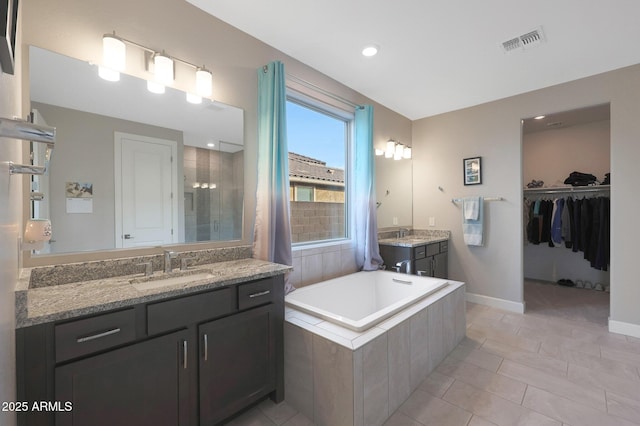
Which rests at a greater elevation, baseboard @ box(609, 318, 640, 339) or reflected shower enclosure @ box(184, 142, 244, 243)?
reflected shower enclosure @ box(184, 142, 244, 243)

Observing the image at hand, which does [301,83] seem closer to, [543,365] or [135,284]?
[135,284]

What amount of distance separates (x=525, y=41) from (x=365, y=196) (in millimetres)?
1910

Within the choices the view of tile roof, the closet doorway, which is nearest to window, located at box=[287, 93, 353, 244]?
the view of tile roof

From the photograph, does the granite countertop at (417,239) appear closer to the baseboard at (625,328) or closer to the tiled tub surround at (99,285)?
the baseboard at (625,328)

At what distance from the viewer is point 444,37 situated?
234 cm

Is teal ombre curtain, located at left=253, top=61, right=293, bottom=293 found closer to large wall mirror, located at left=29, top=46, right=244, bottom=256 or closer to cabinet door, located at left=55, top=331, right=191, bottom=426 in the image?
large wall mirror, located at left=29, top=46, right=244, bottom=256

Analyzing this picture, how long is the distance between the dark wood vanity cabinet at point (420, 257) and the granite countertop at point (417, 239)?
0.04 metres

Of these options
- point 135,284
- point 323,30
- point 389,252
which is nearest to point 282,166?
point 323,30

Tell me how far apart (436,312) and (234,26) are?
273 centimetres

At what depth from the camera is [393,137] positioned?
399cm

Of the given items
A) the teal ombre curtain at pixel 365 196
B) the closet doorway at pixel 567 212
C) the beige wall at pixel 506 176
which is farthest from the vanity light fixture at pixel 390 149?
the closet doorway at pixel 567 212

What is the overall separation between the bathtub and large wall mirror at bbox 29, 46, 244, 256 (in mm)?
888

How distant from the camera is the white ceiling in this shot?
2008mm

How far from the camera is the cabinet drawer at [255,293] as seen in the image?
5.41 feet
